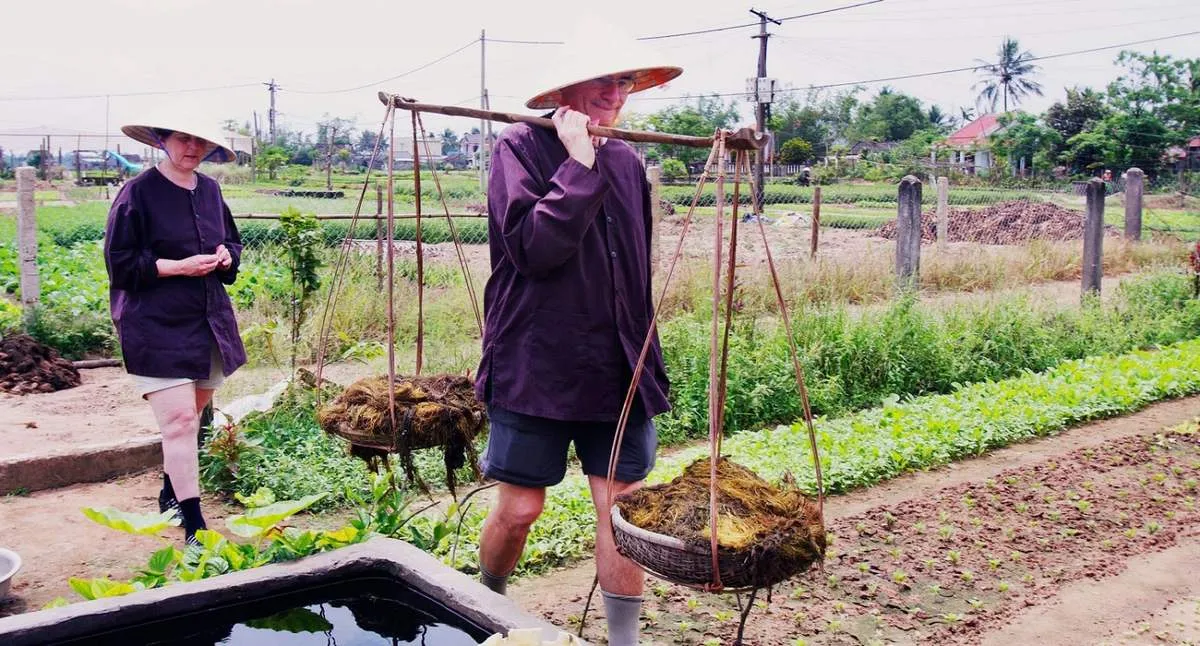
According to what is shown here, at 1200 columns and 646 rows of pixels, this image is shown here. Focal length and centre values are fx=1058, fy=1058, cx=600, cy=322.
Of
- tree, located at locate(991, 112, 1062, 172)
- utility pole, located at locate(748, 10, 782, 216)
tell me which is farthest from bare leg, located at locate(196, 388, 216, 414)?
tree, located at locate(991, 112, 1062, 172)

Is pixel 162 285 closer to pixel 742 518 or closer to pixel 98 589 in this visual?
pixel 98 589

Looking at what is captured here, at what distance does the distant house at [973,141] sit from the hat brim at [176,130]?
4218 centimetres

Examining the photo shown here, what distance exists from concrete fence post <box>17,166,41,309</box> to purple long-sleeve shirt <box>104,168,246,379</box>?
4.41 m

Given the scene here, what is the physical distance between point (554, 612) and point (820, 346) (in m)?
3.88

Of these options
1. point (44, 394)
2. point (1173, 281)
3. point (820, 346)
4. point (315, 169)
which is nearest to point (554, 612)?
point (820, 346)

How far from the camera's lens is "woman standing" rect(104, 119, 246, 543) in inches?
Result: 161

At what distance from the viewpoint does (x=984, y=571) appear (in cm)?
422

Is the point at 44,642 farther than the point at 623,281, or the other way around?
the point at 623,281

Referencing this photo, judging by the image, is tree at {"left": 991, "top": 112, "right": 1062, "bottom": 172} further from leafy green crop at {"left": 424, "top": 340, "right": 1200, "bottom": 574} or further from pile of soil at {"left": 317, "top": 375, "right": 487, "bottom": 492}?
pile of soil at {"left": 317, "top": 375, "right": 487, "bottom": 492}

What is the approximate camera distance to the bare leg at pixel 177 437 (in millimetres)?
4148

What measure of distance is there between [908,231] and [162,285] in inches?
273

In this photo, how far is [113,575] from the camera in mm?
4137

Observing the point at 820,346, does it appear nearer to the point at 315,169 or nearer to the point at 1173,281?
the point at 1173,281

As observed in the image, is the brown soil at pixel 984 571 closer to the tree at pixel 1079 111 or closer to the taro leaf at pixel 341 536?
the taro leaf at pixel 341 536
